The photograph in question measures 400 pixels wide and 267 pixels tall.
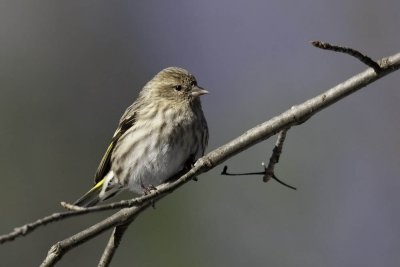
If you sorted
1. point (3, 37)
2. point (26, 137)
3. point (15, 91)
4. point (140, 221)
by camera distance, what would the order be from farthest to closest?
point (3, 37)
point (15, 91)
point (26, 137)
point (140, 221)

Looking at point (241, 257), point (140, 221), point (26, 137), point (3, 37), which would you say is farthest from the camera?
point (3, 37)

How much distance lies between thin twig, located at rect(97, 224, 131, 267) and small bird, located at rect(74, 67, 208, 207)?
3.72 ft

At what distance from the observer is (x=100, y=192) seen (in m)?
6.84

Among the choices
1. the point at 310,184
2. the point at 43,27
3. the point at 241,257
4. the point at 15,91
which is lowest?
the point at 241,257

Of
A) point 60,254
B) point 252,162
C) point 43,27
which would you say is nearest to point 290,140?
point 252,162

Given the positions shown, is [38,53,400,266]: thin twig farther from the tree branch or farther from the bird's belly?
the bird's belly

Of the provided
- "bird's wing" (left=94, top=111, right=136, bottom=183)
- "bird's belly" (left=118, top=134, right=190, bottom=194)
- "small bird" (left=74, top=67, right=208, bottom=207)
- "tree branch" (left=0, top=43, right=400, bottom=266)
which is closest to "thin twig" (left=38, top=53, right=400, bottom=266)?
"tree branch" (left=0, top=43, right=400, bottom=266)

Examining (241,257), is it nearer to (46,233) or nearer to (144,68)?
(46,233)

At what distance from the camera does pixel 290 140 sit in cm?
1227

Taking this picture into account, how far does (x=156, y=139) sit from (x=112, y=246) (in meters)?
1.83

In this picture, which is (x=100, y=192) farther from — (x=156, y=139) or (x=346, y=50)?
(x=346, y=50)

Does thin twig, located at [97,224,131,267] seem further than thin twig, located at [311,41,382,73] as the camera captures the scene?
Yes

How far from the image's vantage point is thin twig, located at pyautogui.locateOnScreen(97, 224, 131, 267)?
4.66 metres

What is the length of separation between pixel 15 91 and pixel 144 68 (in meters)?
2.04
